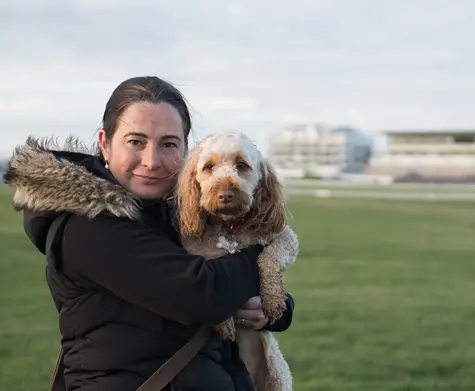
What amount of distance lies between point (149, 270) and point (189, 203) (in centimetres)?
45

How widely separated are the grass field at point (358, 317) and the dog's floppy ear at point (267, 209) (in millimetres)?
3334

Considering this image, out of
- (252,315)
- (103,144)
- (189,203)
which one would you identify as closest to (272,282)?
(252,315)

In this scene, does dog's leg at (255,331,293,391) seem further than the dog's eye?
Yes

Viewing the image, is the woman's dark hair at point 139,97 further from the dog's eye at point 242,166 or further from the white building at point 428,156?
the white building at point 428,156

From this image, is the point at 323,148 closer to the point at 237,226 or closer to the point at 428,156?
the point at 428,156

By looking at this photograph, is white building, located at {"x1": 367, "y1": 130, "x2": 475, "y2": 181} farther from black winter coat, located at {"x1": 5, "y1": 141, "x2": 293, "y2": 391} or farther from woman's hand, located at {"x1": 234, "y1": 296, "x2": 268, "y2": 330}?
black winter coat, located at {"x1": 5, "y1": 141, "x2": 293, "y2": 391}

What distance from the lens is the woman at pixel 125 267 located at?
2.12 m

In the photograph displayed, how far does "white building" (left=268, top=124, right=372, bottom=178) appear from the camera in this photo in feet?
399

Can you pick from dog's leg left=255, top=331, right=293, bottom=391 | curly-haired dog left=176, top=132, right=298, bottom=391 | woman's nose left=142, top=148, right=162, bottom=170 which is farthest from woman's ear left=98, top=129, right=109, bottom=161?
dog's leg left=255, top=331, right=293, bottom=391

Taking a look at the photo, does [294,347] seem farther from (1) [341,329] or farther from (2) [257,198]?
(2) [257,198]

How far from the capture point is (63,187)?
7.21 feet

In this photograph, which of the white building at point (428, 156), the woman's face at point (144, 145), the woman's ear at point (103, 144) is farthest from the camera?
the white building at point (428, 156)

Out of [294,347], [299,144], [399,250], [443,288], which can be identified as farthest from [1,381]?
[299,144]

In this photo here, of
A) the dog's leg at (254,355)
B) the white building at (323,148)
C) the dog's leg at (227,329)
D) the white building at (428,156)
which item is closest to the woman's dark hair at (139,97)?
the dog's leg at (227,329)
